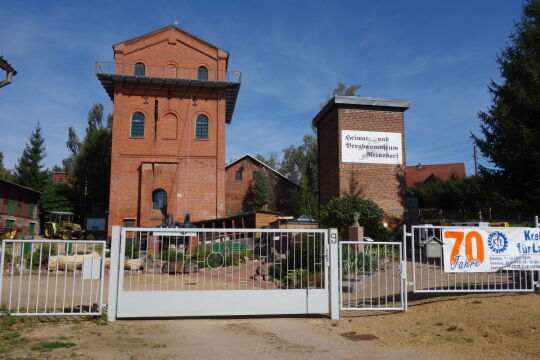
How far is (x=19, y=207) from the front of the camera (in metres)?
40.8

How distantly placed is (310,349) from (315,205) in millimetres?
31710

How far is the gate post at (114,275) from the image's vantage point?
7.76 meters

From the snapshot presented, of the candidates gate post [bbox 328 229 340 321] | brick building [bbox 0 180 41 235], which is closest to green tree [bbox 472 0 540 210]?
gate post [bbox 328 229 340 321]

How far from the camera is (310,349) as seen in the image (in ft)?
20.0

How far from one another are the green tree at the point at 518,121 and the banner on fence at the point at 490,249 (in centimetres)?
802

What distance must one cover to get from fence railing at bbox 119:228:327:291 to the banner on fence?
2.65 m

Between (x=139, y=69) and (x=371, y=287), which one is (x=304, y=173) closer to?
(x=139, y=69)

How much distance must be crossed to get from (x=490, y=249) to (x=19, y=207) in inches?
1666

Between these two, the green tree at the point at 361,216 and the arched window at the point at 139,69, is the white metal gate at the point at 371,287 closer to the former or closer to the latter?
the green tree at the point at 361,216

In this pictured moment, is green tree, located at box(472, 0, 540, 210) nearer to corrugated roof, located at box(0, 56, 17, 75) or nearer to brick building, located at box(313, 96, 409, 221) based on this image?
brick building, located at box(313, 96, 409, 221)

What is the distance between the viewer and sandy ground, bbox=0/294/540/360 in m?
5.81

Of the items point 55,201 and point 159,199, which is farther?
point 55,201

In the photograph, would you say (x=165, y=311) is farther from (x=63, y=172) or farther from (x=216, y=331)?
(x=63, y=172)

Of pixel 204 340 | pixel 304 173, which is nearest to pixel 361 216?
pixel 204 340
